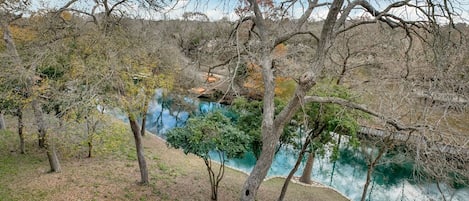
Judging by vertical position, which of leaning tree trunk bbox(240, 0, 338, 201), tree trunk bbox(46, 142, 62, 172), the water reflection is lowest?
the water reflection

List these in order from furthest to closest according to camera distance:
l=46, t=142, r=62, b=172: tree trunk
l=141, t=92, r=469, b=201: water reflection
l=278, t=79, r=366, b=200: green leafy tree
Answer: l=141, t=92, r=469, b=201: water reflection, l=46, t=142, r=62, b=172: tree trunk, l=278, t=79, r=366, b=200: green leafy tree

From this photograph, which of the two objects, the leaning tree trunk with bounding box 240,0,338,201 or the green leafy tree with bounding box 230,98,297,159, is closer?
the leaning tree trunk with bounding box 240,0,338,201

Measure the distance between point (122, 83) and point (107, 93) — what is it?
1.25 ft

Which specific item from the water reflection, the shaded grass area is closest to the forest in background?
the shaded grass area

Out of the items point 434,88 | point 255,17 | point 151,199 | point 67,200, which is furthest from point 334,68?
point 67,200

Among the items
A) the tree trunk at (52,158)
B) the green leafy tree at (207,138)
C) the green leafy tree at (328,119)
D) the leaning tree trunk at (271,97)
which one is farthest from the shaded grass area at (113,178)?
the leaning tree trunk at (271,97)

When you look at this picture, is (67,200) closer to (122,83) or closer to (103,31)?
(122,83)

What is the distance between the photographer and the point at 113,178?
8.82 m

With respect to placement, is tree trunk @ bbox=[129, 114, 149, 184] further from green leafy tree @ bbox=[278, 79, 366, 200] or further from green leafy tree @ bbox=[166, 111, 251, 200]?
green leafy tree @ bbox=[278, 79, 366, 200]

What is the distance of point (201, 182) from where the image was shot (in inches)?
388

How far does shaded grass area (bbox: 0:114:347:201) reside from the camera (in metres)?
7.53

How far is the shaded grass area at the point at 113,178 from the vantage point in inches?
297

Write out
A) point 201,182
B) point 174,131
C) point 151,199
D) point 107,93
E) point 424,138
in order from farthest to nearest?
point 201,182 → point 151,199 → point 174,131 → point 107,93 → point 424,138

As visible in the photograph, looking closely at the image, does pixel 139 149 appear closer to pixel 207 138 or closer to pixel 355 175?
pixel 207 138
